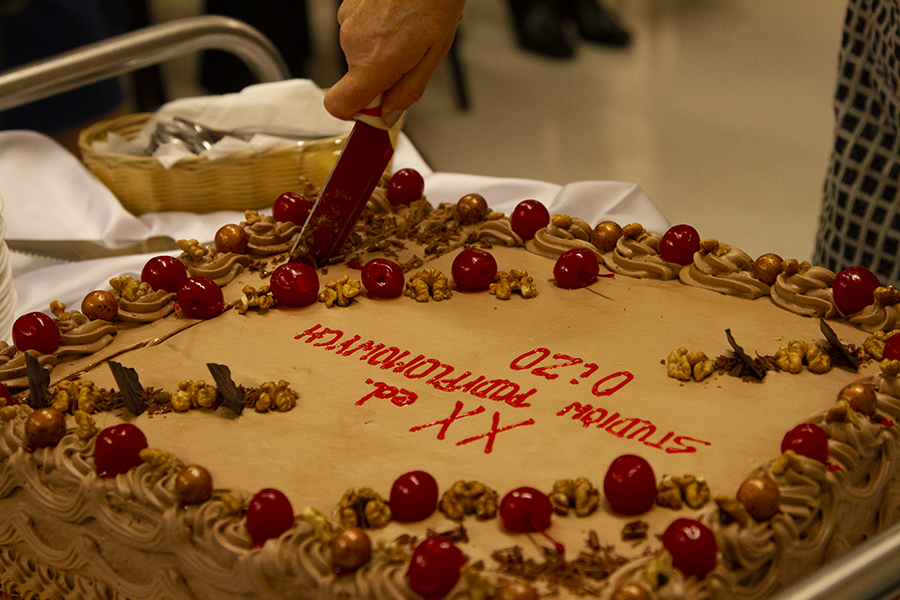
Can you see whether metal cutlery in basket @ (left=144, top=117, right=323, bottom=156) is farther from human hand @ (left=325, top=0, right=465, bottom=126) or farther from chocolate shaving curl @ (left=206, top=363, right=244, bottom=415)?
chocolate shaving curl @ (left=206, top=363, right=244, bottom=415)

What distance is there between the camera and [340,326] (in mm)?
1429

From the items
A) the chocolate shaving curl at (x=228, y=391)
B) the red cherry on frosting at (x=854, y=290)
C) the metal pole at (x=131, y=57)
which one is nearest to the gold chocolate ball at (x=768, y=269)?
the red cherry on frosting at (x=854, y=290)

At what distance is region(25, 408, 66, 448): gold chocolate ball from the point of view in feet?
3.80

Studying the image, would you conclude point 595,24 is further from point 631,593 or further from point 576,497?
point 631,593

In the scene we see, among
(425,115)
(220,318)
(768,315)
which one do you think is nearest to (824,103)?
(425,115)

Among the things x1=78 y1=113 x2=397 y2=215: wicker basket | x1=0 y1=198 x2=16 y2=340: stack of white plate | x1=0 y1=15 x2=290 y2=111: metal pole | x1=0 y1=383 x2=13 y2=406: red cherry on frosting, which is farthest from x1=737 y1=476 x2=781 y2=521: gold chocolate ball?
x1=0 y1=15 x2=290 y2=111: metal pole

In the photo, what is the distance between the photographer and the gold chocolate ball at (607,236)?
158 centimetres

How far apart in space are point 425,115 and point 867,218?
3607mm

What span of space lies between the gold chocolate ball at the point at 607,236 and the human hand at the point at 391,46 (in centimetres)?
41

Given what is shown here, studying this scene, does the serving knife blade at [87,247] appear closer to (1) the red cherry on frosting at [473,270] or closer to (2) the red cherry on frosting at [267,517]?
(1) the red cherry on frosting at [473,270]

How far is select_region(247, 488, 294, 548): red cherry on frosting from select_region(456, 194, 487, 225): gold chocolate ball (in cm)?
83

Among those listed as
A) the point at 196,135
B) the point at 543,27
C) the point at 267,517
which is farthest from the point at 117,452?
the point at 543,27

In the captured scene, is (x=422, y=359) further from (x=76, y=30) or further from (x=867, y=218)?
(x=76, y=30)

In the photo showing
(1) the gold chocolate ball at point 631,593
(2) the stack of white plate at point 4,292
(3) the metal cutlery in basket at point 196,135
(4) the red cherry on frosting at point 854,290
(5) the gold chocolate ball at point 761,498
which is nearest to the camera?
(1) the gold chocolate ball at point 631,593
